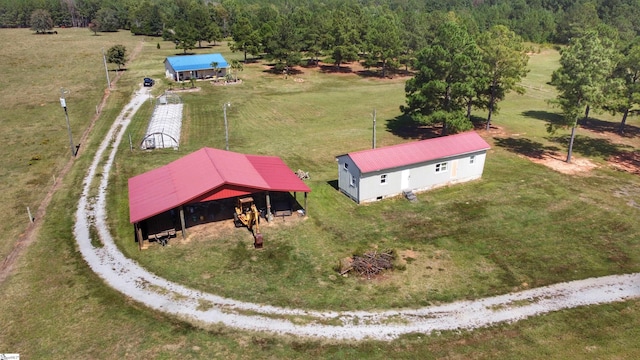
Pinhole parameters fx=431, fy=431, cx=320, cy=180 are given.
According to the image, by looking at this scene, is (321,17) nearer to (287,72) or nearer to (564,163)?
(287,72)

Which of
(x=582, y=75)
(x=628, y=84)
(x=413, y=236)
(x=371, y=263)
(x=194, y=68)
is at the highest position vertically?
(x=582, y=75)

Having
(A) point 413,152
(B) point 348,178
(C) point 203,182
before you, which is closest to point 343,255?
(B) point 348,178

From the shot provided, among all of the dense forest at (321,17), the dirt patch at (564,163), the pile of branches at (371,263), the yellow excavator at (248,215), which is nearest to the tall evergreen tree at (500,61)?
the dirt patch at (564,163)

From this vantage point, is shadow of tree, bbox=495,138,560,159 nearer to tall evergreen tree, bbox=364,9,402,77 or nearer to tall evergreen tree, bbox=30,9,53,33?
tall evergreen tree, bbox=364,9,402,77

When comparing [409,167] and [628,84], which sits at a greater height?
[628,84]

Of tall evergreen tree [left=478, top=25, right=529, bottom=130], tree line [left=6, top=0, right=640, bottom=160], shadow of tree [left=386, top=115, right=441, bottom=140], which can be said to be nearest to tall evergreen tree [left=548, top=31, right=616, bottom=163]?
tree line [left=6, top=0, right=640, bottom=160]

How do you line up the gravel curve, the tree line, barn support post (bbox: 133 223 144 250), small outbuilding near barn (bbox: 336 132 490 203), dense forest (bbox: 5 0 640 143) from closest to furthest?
the gravel curve
barn support post (bbox: 133 223 144 250)
small outbuilding near barn (bbox: 336 132 490 203)
the tree line
dense forest (bbox: 5 0 640 143)
